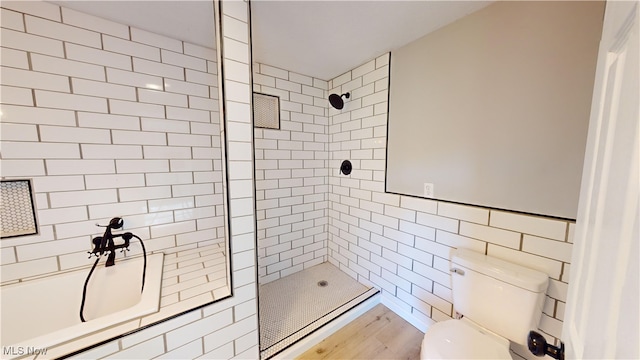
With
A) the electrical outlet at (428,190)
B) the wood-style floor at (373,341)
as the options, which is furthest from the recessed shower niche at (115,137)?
the electrical outlet at (428,190)

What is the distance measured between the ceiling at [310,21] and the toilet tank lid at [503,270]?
1465 mm

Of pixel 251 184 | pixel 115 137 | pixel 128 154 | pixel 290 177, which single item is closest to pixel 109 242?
pixel 128 154

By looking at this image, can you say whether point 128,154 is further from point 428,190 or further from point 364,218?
→ point 428,190

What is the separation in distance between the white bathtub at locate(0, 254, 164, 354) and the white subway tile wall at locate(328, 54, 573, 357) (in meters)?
1.63

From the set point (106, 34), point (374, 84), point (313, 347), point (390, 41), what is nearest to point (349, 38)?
point (390, 41)

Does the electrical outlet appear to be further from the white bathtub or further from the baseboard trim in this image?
the white bathtub

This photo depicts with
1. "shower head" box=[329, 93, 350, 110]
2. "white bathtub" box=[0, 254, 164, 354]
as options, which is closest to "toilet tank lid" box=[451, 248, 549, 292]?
"shower head" box=[329, 93, 350, 110]

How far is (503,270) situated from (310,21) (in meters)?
1.85

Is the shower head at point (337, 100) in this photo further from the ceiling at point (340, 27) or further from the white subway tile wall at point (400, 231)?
the ceiling at point (340, 27)

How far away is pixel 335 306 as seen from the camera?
1.82 m

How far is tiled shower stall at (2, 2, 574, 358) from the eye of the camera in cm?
110

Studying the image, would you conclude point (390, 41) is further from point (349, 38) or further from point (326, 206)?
point (326, 206)

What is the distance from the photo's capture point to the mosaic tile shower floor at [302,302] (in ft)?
4.99

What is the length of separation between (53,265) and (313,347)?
70.3 inches
